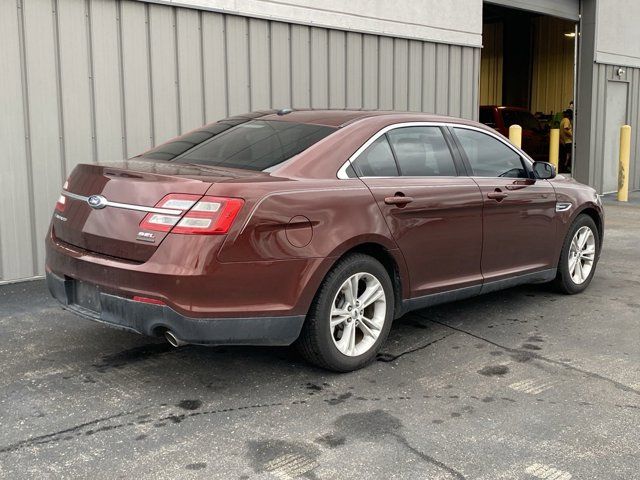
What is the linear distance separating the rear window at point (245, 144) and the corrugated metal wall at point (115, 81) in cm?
228

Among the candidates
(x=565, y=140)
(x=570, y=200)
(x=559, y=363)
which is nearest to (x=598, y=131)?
(x=565, y=140)

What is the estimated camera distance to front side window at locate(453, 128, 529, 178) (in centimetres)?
540

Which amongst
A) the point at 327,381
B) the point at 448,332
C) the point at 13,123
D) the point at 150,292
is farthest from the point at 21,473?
the point at 13,123

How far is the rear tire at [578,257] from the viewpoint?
6.27m

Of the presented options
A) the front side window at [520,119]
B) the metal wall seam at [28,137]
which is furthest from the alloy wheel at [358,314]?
the front side window at [520,119]

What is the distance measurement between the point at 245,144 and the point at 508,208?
2024mm

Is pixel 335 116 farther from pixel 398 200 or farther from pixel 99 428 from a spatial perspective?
pixel 99 428

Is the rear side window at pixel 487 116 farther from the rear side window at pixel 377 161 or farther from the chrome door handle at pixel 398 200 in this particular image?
the chrome door handle at pixel 398 200

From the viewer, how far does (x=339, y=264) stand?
4289 millimetres

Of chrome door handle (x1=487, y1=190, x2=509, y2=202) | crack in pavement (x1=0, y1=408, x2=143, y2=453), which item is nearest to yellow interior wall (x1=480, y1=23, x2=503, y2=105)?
chrome door handle (x1=487, y1=190, x2=509, y2=202)

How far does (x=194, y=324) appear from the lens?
379 centimetres

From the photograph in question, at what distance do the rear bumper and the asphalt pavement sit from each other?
349 mm

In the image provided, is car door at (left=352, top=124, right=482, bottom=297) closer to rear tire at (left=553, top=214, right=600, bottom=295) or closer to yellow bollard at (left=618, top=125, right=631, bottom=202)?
rear tire at (left=553, top=214, right=600, bottom=295)

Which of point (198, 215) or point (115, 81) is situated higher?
point (115, 81)
